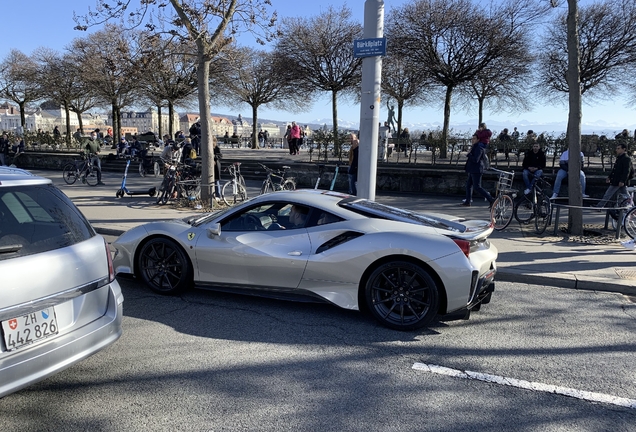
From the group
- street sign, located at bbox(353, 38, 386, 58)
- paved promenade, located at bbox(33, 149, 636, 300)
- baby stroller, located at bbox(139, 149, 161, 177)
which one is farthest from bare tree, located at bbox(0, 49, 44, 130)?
street sign, located at bbox(353, 38, 386, 58)

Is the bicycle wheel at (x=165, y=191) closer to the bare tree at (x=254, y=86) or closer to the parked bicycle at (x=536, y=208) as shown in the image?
the parked bicycle at (x=536, y=208)

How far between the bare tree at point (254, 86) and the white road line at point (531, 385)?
88.1ft

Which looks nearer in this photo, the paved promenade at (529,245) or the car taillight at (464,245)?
the car taillight at (464,245)

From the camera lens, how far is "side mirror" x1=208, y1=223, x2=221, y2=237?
210 inches

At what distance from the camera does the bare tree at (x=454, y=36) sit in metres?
22.2

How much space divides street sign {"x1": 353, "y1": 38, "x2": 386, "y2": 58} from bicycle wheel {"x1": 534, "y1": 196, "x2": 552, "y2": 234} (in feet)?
14.1

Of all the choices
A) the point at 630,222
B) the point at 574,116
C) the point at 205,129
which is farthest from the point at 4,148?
the point at 630,222

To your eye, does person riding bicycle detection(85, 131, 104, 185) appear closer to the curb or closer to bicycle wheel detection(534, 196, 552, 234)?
bicycle wheel detection(534, 196, 552, 234)

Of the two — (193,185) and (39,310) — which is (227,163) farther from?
(39,310)

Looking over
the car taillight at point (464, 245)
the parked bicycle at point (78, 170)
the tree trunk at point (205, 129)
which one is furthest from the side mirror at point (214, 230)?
the parked bicycle at point (78, 170)

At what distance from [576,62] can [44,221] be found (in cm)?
912

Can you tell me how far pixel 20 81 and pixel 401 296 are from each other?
4299cm

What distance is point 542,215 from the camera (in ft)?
31.7

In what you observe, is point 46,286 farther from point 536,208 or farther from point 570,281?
point 536,208
